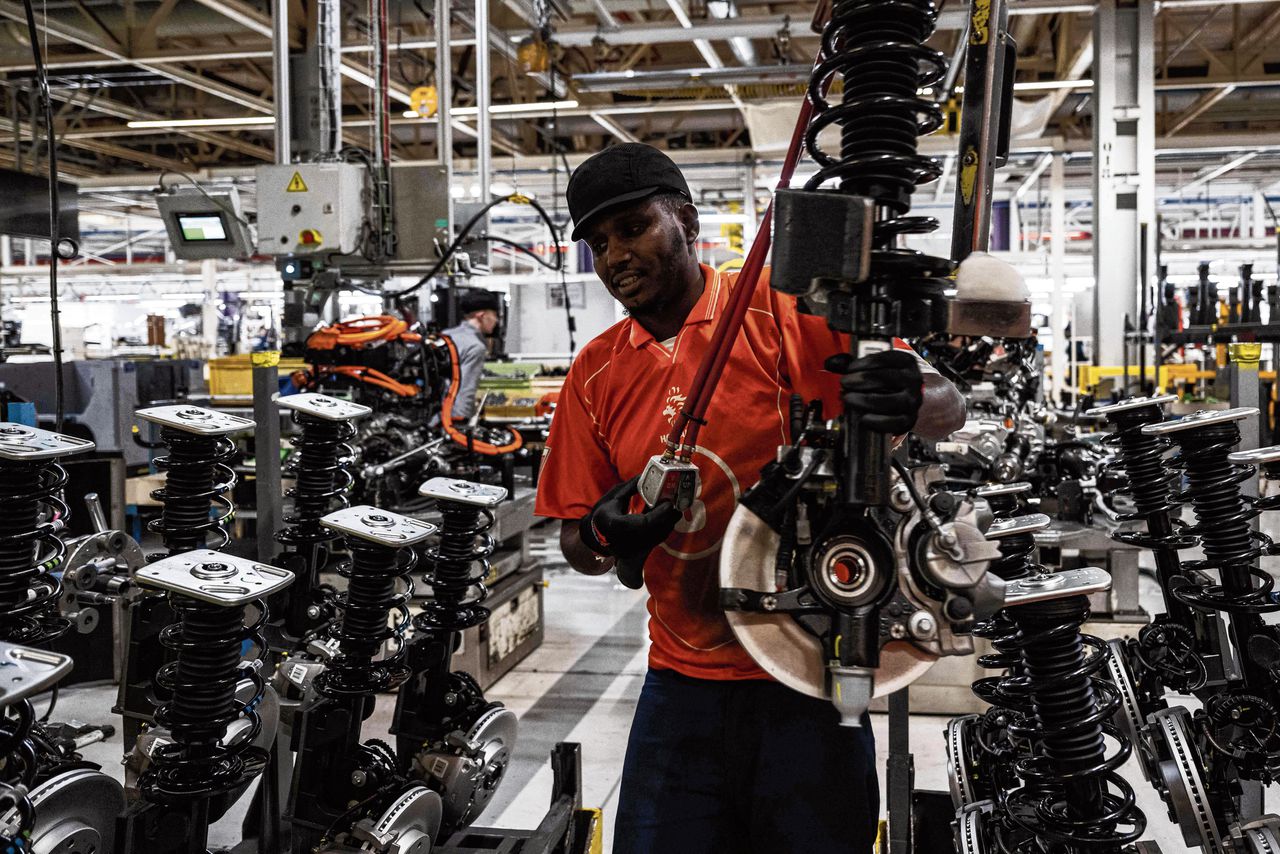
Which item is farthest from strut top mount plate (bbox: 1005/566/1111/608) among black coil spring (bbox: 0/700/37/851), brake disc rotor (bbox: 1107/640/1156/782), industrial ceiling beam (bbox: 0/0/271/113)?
industrial ceiling beam (bbox: 0/0/271/113)

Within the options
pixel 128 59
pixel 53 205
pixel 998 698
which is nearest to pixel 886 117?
pixel 998 698

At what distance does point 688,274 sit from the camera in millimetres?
1799

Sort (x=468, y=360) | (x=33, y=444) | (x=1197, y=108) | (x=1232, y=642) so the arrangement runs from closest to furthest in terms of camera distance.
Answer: (x=33, y=444) < (x=1232, y=642) < (x=468, y=360) < (x=1197, y=108)

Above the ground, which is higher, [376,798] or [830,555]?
[830,555]

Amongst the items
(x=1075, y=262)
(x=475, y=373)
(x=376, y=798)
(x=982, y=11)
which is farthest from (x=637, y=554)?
(x=1075, y=262)

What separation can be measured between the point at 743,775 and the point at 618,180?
938 mm

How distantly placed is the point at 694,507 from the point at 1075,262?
1832 cm

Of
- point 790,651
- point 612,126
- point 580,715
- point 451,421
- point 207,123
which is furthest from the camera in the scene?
point 612,126

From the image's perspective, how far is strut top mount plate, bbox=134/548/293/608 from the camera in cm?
203

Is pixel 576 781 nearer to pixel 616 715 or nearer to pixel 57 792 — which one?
pixel 57 792

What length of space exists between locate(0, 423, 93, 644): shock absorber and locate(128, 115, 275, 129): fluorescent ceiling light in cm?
1035

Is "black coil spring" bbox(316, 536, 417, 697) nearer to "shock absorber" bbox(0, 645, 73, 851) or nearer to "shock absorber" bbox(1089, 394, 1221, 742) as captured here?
"shock absorber" bbox(0, 645, 73, 851)

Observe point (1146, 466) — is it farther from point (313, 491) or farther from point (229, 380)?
point (229, 380)

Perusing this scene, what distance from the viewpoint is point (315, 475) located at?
3.07 metres
